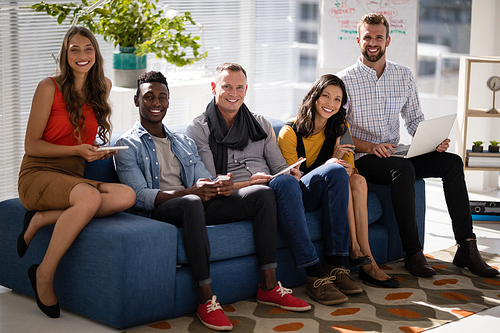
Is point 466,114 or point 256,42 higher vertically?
point 256,42

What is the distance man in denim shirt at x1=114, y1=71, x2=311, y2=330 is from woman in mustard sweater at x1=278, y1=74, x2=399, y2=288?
468 mm

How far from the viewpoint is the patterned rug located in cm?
240

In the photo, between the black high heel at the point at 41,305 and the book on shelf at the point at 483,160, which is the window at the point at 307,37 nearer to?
the book on shelf at the point at 483,160

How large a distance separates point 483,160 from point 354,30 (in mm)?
1425

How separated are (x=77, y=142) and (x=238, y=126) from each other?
79 cm

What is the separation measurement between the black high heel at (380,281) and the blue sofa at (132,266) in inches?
12.1

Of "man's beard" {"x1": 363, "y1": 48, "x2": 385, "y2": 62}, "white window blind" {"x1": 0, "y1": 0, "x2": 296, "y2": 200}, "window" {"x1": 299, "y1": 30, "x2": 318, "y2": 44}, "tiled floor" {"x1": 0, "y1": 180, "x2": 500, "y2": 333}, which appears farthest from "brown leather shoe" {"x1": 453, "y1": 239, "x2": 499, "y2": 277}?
"window" {"x1": 299, "y1": 30, "x2": 318, "y2": 44}

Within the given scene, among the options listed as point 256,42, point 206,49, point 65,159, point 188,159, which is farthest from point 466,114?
point 65,159

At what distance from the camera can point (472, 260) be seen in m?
3.09

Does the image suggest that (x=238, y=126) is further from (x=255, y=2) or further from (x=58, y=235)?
(x=255, y=2)

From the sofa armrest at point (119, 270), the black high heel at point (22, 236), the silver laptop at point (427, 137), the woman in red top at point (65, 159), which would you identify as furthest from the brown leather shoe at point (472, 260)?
the black high heel at point (22, 236)

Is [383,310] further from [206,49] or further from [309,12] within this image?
[309,12]

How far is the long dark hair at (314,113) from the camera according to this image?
3.04 meters

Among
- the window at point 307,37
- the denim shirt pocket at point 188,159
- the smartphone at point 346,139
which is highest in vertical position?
the window at point 307,37
